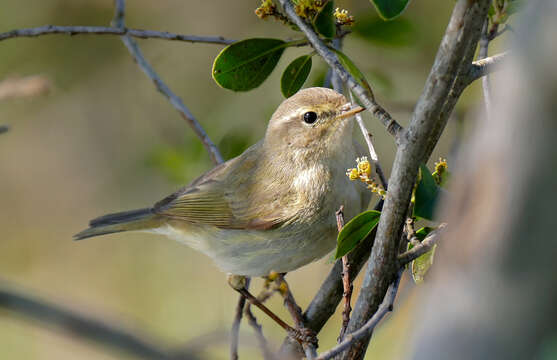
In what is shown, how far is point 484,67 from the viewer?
6.39 ft

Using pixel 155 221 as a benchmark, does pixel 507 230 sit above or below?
below

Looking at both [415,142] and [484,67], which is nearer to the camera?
[415,142]

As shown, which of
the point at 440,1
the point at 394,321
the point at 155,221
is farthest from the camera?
the point at 440,1

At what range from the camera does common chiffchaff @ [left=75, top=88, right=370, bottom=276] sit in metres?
3.10

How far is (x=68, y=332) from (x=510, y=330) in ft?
2.78

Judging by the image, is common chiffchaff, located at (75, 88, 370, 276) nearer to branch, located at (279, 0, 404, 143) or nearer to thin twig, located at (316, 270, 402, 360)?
branch, located at (279, 0, 404, 143)

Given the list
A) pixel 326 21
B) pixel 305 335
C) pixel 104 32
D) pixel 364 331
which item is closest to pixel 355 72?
pixel 326 21

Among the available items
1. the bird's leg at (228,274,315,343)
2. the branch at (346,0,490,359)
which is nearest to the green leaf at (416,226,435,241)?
the branch at (346,0,490,359)

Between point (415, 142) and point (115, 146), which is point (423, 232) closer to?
point (415, 142)

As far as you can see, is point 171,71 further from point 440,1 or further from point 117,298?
point 440,1

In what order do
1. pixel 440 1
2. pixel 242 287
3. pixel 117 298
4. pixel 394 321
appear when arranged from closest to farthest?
pixel 242 287 < pixel 394 321 < pixel 440 1 < pixel 117 298

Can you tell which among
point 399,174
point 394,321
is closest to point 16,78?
point 399,174

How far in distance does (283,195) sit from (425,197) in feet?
4.27

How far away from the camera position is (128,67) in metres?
6.76
